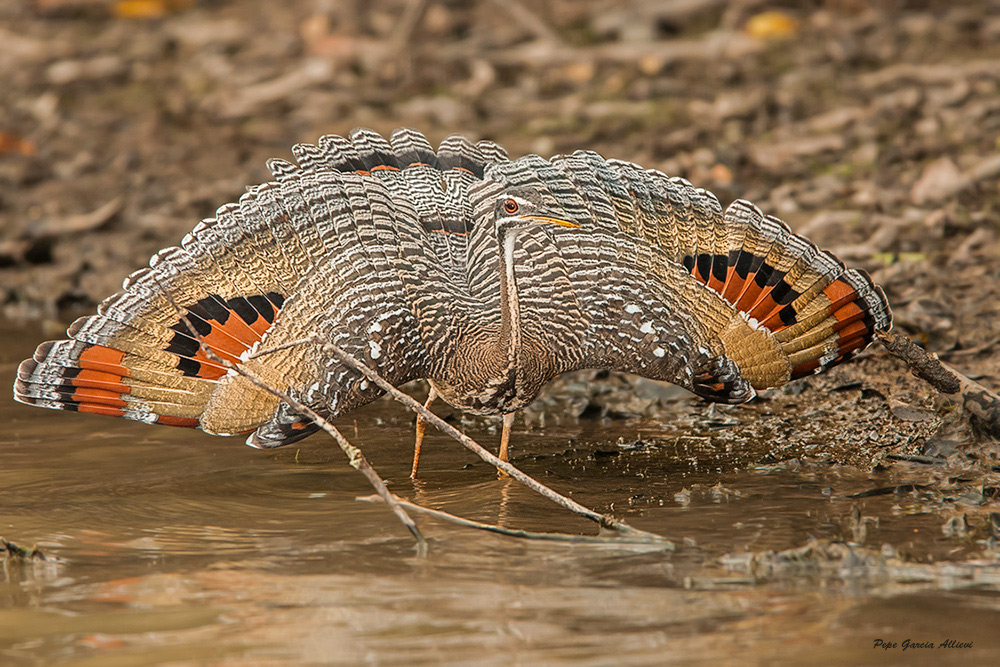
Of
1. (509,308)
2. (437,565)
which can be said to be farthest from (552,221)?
(437,565)

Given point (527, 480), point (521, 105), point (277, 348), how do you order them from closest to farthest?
1. point (527, 480)
2. point (277, 348)
3. point (521, 105)

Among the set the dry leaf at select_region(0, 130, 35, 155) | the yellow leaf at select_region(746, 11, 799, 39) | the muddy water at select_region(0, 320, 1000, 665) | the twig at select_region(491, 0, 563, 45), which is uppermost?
the twig at select_region(491, 0, 563, 45)

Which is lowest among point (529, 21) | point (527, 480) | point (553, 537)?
point (553, 537)

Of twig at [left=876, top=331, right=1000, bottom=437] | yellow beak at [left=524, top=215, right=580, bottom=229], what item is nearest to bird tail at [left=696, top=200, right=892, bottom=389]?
twig at [left=876, top=331, right=1000, bottom=437]

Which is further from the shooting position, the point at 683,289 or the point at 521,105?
the point at 521,105

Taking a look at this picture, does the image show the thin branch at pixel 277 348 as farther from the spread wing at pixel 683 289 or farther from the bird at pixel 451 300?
the spread wing at pixel 683 289

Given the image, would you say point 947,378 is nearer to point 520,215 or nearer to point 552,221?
point 552,221

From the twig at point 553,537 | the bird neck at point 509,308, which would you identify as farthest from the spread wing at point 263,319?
the twig at point 553,537

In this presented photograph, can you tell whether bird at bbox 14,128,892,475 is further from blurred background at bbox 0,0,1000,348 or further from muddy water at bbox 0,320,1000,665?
blurred background at bbox 0,0,1000,348
